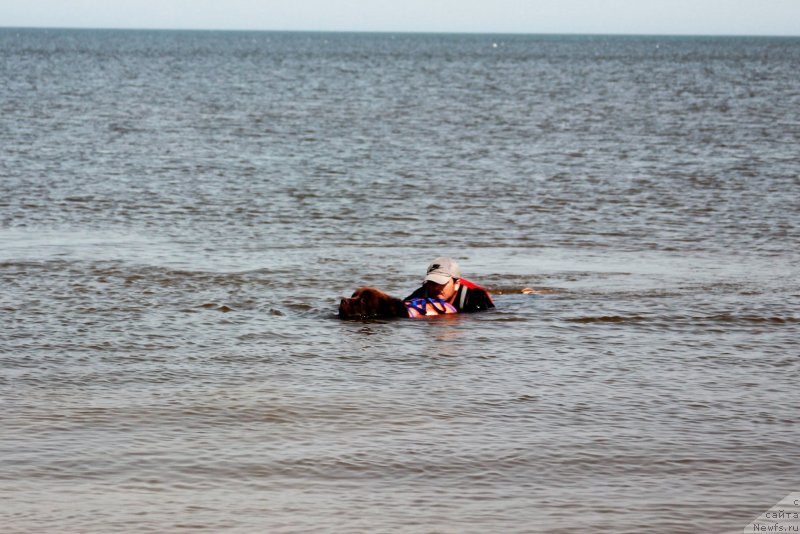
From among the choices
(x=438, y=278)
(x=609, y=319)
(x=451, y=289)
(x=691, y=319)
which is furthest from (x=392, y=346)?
(x=691, y=319)

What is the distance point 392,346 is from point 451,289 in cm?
132

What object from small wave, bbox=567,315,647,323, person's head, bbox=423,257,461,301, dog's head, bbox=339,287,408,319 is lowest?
small wave, bbox=567,315,647,323

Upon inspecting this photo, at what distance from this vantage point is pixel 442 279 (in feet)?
37.3

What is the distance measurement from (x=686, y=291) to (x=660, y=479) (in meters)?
6.16

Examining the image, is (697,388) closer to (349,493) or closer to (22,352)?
(349,493)

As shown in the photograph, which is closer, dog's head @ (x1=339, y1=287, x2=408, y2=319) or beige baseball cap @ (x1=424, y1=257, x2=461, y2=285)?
dog's head @ (x1=339, y1=287, x2=408, y2=319)

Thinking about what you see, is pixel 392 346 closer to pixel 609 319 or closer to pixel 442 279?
pixel 442 279

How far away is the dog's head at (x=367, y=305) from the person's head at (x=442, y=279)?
0.39 metres

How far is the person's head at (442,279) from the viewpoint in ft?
37.1

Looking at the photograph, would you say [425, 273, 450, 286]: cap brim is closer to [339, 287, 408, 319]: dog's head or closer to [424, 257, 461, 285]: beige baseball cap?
[424, 257, 461, 285]: beige baseball cap

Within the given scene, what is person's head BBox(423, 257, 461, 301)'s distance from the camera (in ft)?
37.1

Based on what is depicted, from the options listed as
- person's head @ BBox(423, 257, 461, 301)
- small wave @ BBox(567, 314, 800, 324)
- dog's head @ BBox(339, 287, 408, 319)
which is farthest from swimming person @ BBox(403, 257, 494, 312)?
small wave @ BBox(567, 314, 800, 324)

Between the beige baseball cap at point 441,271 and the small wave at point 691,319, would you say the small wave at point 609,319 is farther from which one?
the beige baseball cap at point 441,271

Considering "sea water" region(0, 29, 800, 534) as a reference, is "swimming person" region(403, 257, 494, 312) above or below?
above
